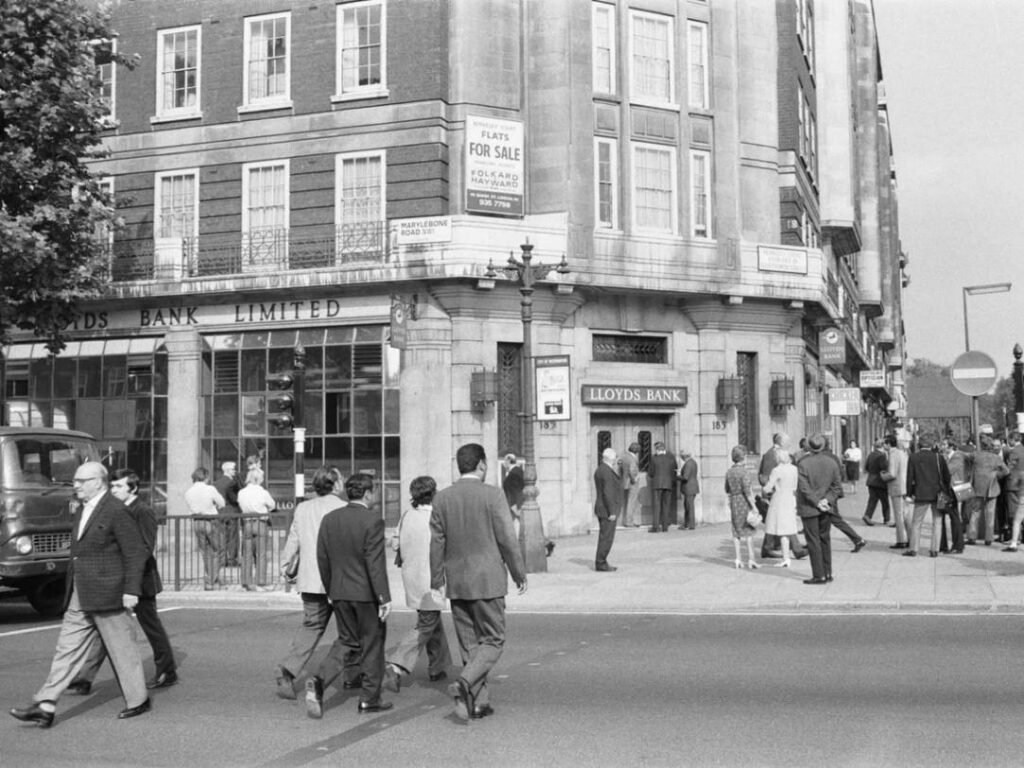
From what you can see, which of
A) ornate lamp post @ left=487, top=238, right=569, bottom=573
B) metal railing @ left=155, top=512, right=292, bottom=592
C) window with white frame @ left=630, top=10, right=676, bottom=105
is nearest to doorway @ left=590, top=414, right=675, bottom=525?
window with white frame @ left=630, top=10, right=676, bottom=105

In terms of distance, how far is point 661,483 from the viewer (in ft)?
83.4

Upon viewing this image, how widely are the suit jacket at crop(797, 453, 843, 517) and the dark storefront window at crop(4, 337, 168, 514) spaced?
50.6 feet

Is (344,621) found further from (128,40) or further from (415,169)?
(128,40)

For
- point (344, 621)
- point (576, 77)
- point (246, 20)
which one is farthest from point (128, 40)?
point (344, 621)

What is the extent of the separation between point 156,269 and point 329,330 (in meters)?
4.41

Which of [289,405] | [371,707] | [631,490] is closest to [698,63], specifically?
[631,490]

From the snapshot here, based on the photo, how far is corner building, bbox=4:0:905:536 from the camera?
24641 millimetres

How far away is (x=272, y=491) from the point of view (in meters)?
25.6

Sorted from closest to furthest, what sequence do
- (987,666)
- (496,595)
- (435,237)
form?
(496,595) < (987,666) < (435,237)

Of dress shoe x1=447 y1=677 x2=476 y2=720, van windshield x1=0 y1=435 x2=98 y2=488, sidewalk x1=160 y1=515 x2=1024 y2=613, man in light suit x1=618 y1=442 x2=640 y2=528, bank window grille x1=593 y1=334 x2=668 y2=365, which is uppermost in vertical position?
bank window grille x1=593 y1=334 x2=668 y2=365

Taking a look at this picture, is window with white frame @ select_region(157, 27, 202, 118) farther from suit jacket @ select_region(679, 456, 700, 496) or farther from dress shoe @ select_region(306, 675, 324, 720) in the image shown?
dress shoe @ select_region(306, 675, 324, 720)

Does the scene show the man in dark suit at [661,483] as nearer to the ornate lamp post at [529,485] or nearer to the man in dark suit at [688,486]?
the man in dark suit at [688,486]

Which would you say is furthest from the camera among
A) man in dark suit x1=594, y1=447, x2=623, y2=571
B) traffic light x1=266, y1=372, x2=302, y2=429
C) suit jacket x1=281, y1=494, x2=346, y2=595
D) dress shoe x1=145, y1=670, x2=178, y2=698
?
man in dark suit x1=594, y1=447, x2=623, y2=571

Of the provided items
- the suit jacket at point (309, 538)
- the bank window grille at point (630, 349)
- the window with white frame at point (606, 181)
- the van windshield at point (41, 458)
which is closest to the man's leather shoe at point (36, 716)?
the suit jacket at point (309, 538)
